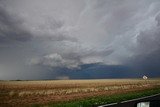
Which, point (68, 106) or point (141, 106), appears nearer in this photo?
point (141, 106)

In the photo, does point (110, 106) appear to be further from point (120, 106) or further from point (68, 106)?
point (68, 106)

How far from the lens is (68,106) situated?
19.3 metres

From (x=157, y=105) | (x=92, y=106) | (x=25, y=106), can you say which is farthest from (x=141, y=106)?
(x=25, y=106)

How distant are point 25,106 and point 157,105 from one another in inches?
808

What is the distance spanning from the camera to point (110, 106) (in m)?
19.0

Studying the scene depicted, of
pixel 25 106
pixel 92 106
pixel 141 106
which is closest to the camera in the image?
pixel 141 106

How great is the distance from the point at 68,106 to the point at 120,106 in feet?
11.5

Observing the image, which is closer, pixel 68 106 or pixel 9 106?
pixel 68 106

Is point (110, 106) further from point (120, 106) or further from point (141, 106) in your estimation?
point (141, 106)

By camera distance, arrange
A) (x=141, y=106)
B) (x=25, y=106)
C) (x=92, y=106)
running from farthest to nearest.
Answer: (x=25, y=106) → (x=92, y=106) → (x=141, y=106)

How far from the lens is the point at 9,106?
26.1 metres

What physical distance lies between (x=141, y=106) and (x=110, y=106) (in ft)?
43.9

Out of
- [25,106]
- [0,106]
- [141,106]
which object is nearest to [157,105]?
[141,106]

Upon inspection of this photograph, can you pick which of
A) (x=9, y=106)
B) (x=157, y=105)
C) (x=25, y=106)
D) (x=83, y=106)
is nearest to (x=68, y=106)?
(x=83, y=106)
